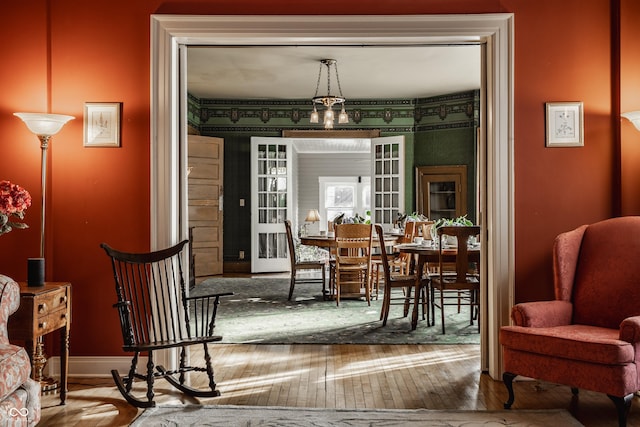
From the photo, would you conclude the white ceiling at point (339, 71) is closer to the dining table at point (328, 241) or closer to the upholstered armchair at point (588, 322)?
the dining table at point (328, 241)

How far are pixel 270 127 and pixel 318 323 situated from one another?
5.79 metres

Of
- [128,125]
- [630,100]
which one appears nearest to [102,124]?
[128,125]

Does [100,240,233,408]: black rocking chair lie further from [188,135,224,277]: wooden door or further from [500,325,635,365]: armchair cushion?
[188,135,224,277]: wooden door

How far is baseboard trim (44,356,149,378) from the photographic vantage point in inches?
176

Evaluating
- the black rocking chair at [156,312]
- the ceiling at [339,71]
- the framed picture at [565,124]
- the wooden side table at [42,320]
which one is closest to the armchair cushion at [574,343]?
the framed picture at [565,124]

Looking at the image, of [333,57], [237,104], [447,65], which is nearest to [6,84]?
[333,57]

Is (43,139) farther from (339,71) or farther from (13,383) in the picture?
(339,71)

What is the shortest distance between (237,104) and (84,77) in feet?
23.0

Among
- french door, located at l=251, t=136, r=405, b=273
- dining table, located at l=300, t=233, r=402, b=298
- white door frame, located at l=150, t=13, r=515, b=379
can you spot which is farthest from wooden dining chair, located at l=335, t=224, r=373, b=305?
french door, located at l=251, t=136, r=405, b=273

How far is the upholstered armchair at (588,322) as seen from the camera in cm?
336

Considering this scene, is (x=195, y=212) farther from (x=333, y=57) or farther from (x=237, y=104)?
(x=333, y=57)

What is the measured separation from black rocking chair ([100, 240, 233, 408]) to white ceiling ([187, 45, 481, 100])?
3764mm

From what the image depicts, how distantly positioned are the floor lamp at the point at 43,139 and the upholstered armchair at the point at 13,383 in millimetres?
871

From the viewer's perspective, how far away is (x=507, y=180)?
4422 millimetres
